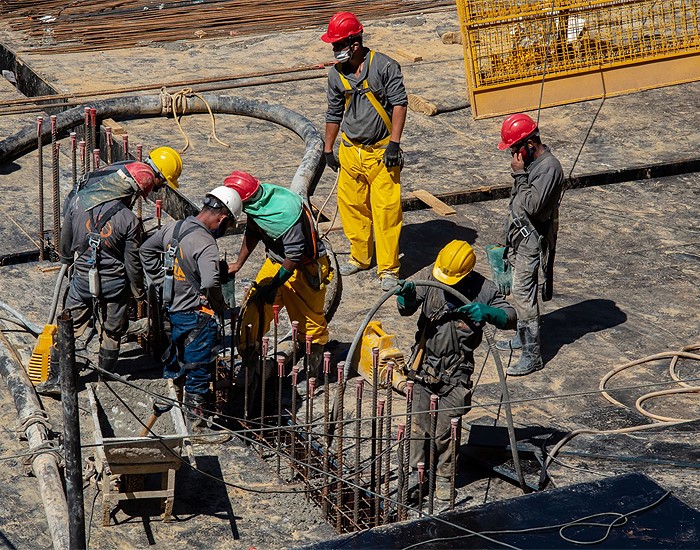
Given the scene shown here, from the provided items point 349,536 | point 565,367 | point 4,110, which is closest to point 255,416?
point 565,367

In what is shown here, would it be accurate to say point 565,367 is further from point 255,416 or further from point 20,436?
point 20,436

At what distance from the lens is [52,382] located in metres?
9.18

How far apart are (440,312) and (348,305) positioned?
2759 millimetres

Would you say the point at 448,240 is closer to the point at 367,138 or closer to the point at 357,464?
the point at 367,138

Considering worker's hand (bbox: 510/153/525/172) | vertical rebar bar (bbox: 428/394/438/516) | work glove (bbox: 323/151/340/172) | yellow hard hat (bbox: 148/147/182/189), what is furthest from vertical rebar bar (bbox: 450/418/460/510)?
work glove (bbox: 323/151/340/172)

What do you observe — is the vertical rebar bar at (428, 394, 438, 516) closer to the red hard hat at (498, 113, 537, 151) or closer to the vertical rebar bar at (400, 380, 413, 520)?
the vertical rebar bar at (400, 380, 413, 520)

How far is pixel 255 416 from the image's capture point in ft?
30.3

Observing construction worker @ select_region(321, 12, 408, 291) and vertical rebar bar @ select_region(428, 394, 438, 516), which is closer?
vertical rebar bar @ select_region(428, 394, 438, 516)

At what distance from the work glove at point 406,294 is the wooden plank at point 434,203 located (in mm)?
4394

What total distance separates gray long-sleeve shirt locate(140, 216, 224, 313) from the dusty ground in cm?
100

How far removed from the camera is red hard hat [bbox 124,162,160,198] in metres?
9.06

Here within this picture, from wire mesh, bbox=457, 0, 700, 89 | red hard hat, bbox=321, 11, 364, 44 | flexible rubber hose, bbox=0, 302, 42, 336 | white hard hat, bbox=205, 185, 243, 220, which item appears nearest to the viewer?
white hard hat, bbox=205, 185, 243, 220

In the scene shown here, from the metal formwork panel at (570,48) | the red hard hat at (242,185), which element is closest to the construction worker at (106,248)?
the red hard hat at (242,185)

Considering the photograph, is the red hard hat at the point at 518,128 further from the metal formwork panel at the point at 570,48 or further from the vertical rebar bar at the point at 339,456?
the metal formwork panel at the point at 570,48
